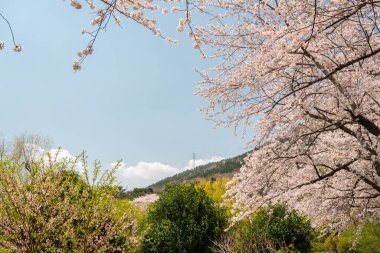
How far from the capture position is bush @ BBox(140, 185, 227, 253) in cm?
1009

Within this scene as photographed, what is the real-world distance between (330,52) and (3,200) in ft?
20.9

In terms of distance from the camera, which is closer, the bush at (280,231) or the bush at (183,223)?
the bush at (183,223)

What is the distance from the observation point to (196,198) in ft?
35.4

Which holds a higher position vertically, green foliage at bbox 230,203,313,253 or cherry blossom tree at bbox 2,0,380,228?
cherry blossom tree at bbox 2,0,380,228

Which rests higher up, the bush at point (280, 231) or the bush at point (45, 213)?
the bush at point (45, 213)

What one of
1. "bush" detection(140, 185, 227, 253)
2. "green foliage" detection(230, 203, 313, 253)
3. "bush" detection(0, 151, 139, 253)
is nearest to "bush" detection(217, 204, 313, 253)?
"green foliage" detection(230, 203, 313, 253)

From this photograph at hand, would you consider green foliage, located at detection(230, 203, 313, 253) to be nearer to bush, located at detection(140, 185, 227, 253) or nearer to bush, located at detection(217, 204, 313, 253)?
bush, located at detection(217, 204, 313, 253)

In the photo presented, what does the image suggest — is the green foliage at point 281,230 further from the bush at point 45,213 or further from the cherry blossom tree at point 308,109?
the bush at point 45,213

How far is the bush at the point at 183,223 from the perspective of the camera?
10.1 meters

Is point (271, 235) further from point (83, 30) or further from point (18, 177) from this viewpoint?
point (83, 30)

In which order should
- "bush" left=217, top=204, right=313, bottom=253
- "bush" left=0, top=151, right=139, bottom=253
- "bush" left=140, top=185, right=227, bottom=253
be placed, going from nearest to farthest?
"bush" left=0, top=151, right=139, bottom=253 → "bush" left=140, top=185, right=227, bottom=253 → "bush" left=217, top=204, right=313, bottom=253

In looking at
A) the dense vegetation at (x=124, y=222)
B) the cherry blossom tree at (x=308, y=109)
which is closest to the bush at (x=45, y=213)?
the dense vegetation at (x=124, y=222)

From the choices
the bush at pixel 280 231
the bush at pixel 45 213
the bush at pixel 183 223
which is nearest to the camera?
the bush at pixel 45 213

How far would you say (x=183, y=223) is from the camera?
10.3 m
